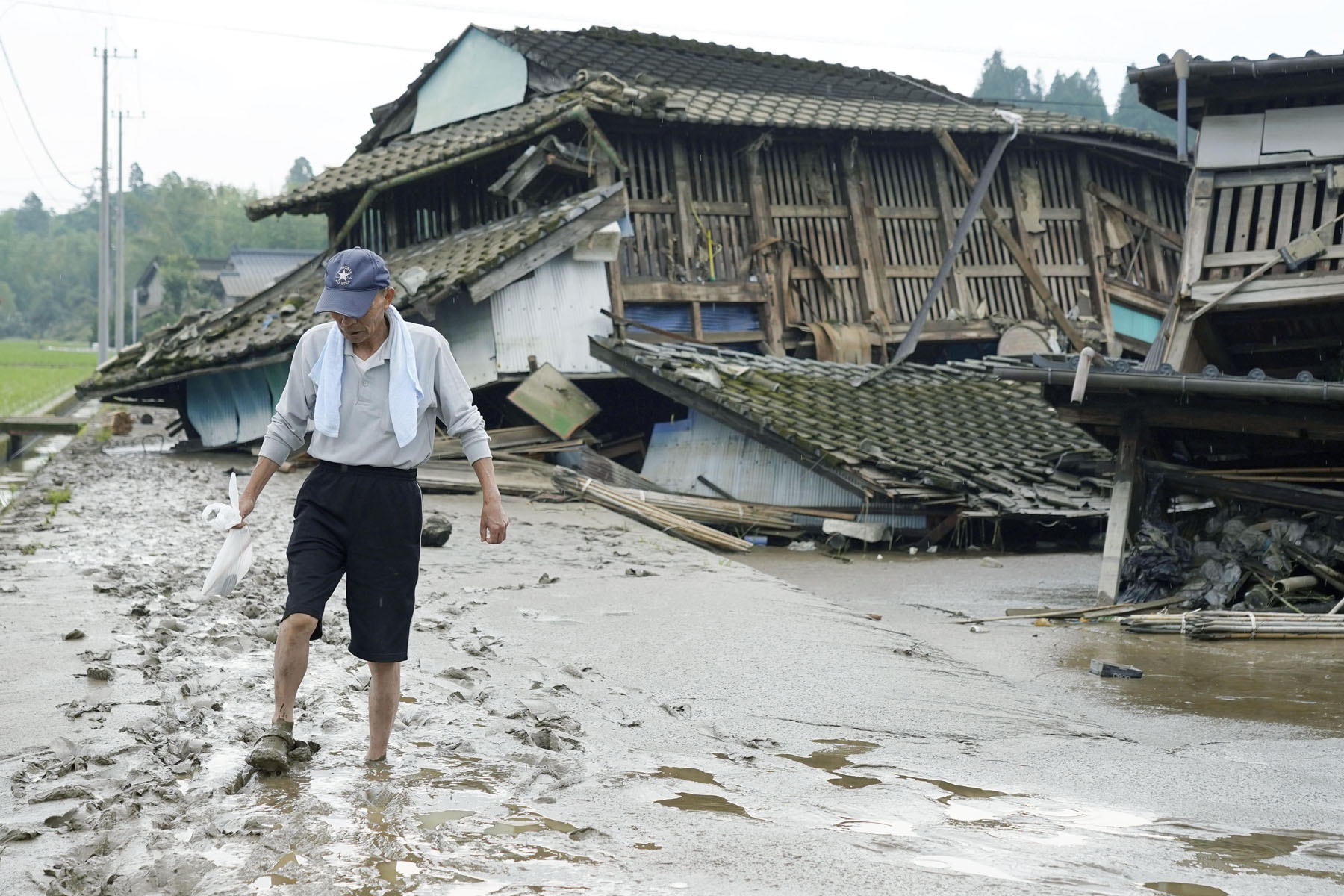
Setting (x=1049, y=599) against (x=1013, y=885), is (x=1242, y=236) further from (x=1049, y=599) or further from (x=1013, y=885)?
(x=1013, y=885)

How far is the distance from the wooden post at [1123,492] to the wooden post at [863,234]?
24.4 feet

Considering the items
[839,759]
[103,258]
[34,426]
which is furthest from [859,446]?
[103,258]

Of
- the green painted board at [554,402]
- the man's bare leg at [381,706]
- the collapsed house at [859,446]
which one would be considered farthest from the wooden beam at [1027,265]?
the man's bare leg at [381,706]

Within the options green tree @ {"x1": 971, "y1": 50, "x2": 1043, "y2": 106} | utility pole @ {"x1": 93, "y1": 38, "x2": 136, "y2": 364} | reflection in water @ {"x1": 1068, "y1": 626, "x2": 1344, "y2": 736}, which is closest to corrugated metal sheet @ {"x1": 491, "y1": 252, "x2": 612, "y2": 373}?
reflection in water @ {"x1": 1068, "y1": 626, "x2": 1344, "y2": 736}

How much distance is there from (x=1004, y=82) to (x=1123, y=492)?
73253 millimetres

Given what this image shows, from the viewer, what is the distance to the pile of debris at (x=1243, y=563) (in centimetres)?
962

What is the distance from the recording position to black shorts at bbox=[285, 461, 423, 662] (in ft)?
15.0

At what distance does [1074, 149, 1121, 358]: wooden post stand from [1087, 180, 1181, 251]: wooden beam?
0.36 feet

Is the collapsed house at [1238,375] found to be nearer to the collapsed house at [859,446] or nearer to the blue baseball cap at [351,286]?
the collapsed house at [859,446]

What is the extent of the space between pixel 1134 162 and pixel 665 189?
762 centimetres

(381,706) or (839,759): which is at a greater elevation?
(381,706)

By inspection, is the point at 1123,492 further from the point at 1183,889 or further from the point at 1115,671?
the point at 1183,889

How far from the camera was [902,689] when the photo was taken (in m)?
6.57

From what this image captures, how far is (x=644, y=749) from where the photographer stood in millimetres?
5020
